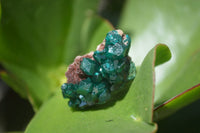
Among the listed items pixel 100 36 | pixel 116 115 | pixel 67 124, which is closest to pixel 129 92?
pixel 116 115

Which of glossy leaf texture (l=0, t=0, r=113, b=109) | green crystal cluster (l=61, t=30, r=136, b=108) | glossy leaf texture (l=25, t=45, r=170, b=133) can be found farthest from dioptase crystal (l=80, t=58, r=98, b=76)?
glossy leaf texture (l=0, t=0, r=113, b=109)

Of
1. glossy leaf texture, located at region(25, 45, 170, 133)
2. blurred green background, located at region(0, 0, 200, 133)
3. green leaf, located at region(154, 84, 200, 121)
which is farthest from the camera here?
blurred green background, located at region(0, 0, 200, 133)

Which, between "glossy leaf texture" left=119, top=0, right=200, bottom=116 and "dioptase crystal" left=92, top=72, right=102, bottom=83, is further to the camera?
"glossy leaf texture" left=119, top=0, right=200, bottom=116

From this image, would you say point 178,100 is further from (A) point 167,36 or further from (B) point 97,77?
(A) point 167,36

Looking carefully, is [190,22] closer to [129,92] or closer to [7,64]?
[129,92]

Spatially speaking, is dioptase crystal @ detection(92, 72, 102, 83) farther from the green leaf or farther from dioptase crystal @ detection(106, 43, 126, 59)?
the green leaf

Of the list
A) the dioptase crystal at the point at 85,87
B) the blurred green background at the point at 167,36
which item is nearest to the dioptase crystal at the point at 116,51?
the dioptase crystal at the point at 85,87
